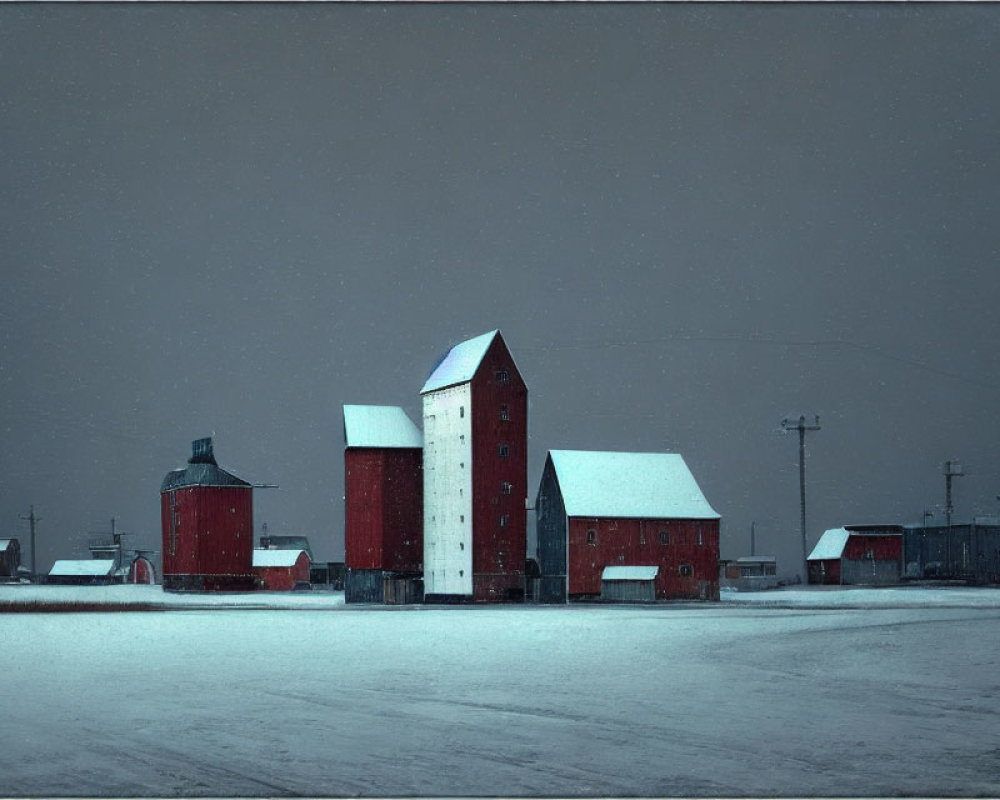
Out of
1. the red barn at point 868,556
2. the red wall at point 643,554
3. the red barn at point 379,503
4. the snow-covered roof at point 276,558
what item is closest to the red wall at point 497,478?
the red wall at point 643,554

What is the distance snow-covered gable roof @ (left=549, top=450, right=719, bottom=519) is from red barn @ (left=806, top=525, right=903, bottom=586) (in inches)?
1311

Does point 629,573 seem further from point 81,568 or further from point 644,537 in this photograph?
point 81,568

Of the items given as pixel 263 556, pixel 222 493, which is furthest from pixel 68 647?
pixel 263 556

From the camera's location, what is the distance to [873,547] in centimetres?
10312

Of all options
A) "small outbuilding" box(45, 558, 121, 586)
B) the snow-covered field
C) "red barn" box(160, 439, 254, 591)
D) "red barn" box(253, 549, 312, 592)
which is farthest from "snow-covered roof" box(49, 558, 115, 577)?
the snow-covered field

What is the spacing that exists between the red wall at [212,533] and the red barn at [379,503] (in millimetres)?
18696

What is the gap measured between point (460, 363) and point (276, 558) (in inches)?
2021

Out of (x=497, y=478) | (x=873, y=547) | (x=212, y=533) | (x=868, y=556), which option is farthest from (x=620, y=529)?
(x=873, y=547)

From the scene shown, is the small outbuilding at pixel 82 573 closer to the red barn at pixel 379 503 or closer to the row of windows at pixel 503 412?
the red barn at pixel 379 503

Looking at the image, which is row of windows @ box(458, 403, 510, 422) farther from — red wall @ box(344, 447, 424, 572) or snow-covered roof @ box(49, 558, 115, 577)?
snow-covered roof @ box(49, 558, 115, 577)

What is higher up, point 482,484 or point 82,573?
point 482,484

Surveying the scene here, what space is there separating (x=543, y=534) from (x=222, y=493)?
28.4 m

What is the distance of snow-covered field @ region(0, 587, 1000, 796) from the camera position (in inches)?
468

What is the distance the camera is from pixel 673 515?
7219 centimetres
